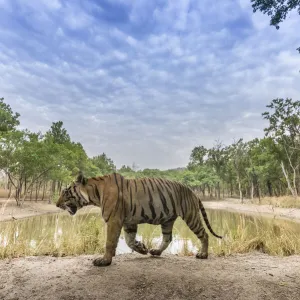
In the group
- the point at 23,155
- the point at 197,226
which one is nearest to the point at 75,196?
the point at 197,226

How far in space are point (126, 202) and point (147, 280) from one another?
3.77 feet

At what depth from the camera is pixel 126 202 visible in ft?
13.3

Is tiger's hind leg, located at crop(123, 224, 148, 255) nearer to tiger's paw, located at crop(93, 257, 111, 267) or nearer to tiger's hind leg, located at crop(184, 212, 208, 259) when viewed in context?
tiger's paw, located at crop(93, 257, 111, 267)

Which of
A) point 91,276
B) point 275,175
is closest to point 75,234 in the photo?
point 91,276

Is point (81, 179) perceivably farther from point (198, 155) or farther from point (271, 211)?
point (198, 155)

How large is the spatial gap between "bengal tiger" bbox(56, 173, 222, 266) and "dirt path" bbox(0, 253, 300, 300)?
49cm

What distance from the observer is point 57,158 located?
2792 cm

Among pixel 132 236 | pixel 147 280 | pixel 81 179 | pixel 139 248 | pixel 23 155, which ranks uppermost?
pixel 23 155

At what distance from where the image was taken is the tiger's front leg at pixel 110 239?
3.81m

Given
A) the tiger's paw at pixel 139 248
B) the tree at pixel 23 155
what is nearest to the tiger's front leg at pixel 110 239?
the tiger's paw at pixel 139 248

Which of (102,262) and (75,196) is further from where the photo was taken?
(75,196)

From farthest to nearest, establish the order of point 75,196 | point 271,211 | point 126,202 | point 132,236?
point 271,211, point 132,236, point 75,196, point 126,202

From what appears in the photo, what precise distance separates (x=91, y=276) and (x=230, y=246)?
3.81 metres

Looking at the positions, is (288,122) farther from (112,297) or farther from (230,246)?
(112,297)
